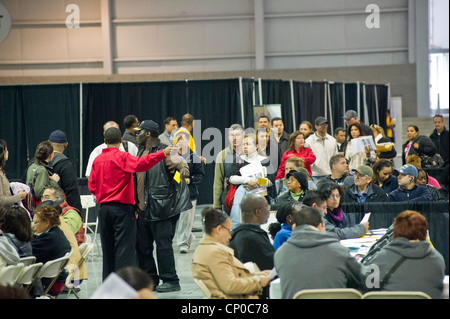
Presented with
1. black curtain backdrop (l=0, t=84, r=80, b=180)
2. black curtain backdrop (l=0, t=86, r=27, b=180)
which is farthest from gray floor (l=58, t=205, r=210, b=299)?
black curtain backdrop (l=0, t=86, r=27, b=180)

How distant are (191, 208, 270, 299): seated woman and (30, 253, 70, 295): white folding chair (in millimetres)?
1308

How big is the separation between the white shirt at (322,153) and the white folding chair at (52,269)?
14.4ft

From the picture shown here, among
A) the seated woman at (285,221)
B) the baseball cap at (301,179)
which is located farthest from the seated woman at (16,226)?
the baseball cap at (301,179)

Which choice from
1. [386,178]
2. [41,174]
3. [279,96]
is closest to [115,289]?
[41,174]

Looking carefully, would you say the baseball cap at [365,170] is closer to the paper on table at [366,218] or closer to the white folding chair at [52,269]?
the paper on table at [366,218]

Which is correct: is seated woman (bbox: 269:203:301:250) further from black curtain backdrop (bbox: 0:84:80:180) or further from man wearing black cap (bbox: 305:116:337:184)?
black curtain backdrop (bbox: 0:84:80:180)

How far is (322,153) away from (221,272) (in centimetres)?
499

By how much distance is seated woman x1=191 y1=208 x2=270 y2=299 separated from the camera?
3.75 m

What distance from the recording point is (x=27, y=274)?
4.36 m

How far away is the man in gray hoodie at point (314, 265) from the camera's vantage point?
3568mm

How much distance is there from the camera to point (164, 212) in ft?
18.8

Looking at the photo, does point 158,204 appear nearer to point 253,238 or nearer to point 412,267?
point 253,238

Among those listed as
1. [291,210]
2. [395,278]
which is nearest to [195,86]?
[291,210]

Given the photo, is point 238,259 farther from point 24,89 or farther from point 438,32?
point 438,32
